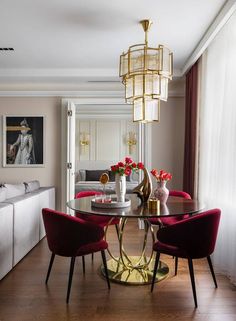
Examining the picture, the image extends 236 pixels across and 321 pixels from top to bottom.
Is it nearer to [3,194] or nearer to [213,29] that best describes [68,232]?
[3,194]

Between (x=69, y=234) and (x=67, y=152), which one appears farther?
(x=67, y=152)

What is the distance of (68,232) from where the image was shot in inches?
86.4

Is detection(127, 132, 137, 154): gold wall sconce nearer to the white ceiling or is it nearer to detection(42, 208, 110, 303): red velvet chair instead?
the white ceiling

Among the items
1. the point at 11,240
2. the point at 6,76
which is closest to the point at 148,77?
the point at 11,240

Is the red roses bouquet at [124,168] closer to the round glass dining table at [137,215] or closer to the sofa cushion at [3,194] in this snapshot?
the round glass dining table at [137,215]

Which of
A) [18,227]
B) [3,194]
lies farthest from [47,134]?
[18,227]

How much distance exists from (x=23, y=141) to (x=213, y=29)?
3518 millimetres

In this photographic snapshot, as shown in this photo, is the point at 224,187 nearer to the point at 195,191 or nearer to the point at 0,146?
the point at 195,191

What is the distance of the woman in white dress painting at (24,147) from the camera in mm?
4742

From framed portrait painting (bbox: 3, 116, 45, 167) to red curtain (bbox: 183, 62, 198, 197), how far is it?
2518 mm

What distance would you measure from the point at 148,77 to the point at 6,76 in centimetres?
295

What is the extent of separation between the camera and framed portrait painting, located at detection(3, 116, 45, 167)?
15.5ft

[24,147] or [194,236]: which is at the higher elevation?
[24,147]

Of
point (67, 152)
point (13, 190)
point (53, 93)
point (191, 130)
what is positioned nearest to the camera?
point (13, 190)
